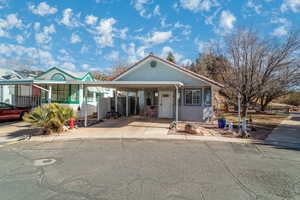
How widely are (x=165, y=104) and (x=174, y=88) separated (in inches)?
65.8

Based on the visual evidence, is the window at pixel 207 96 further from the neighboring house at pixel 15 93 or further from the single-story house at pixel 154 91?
the neighboring house at pixel 15 93

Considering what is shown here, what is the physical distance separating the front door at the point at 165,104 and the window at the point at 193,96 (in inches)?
56.8

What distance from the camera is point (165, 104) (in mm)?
15062

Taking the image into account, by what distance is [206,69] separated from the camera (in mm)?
28391

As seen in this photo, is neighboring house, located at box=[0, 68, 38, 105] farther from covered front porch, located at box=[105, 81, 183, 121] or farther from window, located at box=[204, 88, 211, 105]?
window, located at box=[204, 88, 211, 105]

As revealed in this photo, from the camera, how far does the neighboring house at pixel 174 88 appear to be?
1343cm

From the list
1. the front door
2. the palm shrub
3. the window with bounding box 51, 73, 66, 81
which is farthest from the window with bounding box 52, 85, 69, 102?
the front door

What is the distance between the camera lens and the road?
3.52m

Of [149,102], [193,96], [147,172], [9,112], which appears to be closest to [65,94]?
[9,112]

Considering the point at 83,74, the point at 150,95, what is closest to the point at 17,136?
the point at 83,74

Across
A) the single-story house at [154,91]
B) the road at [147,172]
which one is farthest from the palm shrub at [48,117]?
the single-story house at [154,91]

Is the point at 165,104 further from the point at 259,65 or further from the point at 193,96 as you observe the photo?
the point at 259,65

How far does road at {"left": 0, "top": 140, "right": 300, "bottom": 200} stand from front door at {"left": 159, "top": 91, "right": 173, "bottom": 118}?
7827mm

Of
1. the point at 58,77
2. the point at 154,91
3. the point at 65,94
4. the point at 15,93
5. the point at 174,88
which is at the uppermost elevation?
the point at 58,77
